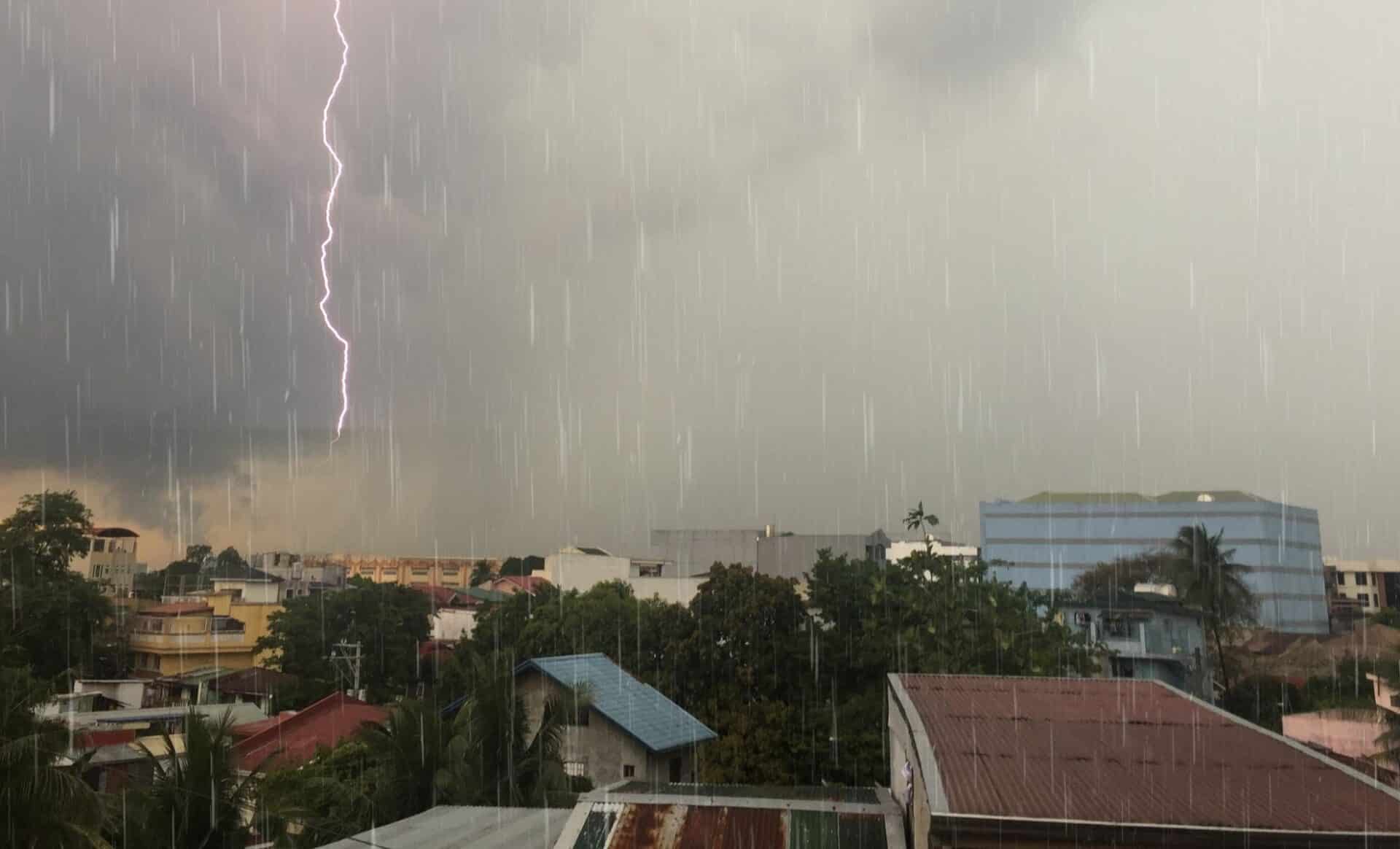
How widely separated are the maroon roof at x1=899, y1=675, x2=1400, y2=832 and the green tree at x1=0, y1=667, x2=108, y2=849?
7.87m

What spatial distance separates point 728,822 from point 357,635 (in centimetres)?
3569

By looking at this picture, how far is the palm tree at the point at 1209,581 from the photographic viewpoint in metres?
35.3

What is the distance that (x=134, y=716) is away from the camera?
25078 millimetres

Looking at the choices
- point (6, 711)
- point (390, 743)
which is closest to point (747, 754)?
point (390, 743)

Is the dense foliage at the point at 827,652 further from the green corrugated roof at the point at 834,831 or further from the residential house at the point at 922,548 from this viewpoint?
the residential house at the point at 922,548

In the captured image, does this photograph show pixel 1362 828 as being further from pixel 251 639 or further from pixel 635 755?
pixel 251 639

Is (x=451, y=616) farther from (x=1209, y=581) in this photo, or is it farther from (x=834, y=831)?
(x=834, y=831)

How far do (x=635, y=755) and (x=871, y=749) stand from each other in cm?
708

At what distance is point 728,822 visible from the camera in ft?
29.4

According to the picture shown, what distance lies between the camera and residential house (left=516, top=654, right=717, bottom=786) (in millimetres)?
18141

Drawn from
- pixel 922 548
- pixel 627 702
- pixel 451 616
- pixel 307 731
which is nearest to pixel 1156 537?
pixel 922 548

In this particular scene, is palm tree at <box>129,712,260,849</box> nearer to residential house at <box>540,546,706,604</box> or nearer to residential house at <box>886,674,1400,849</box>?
residential house at <box>886,674,1400,849</box>

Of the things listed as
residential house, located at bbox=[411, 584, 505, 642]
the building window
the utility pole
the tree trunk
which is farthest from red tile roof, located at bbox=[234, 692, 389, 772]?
the building window

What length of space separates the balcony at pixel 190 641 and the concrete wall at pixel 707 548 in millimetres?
26685
